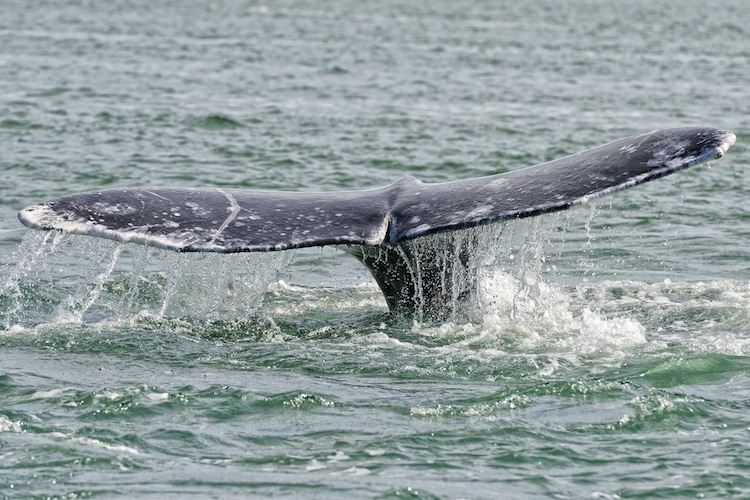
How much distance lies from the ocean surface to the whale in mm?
390

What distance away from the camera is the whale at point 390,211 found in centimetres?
630

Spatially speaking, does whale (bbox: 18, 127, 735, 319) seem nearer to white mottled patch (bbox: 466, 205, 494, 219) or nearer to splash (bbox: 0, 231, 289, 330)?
white mottled patch (bbox: 466, 205, 494, 219)

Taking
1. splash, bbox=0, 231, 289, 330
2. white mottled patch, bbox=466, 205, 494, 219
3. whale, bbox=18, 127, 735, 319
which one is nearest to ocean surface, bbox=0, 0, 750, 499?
splash, bbox=0, 231, 289, 330

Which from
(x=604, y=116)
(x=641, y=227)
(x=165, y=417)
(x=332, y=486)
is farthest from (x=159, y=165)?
(x=332, y=486)

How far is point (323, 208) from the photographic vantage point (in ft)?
23.1

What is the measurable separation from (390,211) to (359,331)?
1257mm

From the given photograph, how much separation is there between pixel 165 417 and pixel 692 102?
1661 centimetres

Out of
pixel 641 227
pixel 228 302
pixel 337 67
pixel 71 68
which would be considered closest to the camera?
pixel 228 302

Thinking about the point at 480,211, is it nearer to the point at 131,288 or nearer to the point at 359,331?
the point at 359,331

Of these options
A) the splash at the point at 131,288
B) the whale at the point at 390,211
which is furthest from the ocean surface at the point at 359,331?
the whale at the point at 390,211

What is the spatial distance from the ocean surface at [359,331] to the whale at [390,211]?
1.28 ft

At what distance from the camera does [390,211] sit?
22.9ft

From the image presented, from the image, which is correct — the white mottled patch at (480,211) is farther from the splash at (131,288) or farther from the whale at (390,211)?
the splash at (131,288)

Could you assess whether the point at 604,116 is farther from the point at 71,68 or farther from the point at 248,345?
the point at 248,345
